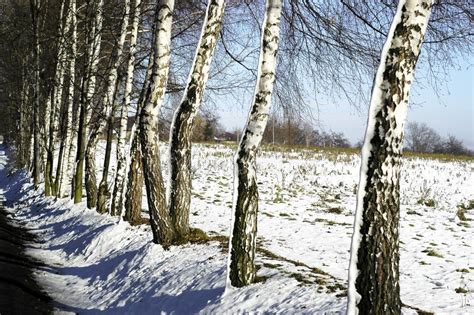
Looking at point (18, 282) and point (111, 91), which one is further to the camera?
point (111, 91)

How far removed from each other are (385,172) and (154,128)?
5.04 m

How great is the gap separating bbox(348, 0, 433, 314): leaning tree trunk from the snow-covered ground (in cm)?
101

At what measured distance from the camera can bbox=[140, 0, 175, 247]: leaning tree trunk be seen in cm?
718

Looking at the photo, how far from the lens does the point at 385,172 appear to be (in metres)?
3.20

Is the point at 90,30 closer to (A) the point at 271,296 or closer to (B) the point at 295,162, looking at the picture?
(A) the point at 271,296

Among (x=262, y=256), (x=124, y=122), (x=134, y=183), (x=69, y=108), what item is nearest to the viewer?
(x=262, y=256)

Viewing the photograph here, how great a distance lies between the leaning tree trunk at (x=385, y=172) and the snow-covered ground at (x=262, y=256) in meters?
1.01

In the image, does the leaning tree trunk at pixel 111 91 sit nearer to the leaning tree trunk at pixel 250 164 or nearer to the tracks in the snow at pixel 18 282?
the tracks in the snow at pixel 18 282

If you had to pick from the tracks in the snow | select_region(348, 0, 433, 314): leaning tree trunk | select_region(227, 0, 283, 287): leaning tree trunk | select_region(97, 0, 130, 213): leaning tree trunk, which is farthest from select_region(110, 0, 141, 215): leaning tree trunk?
select_region(348, 0, 433, 314): leaning tree trunk

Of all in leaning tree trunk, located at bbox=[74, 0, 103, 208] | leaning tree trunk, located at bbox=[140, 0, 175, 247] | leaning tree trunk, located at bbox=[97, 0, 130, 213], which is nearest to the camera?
leaning tree trunk, located at bbox=[140, 0, 175, 247]

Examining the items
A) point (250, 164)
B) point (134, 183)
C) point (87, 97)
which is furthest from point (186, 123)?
point (87, 97)

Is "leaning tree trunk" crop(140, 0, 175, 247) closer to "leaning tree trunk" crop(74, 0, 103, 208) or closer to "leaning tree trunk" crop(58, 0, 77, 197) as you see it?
"leaning tree trunk" crop(74, 0, 103, 208)

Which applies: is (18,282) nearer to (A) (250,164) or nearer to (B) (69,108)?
(A) (250,164)

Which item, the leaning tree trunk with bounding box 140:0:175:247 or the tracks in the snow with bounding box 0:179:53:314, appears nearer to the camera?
the tracks in the snow with bounding box 0:179:53:314
